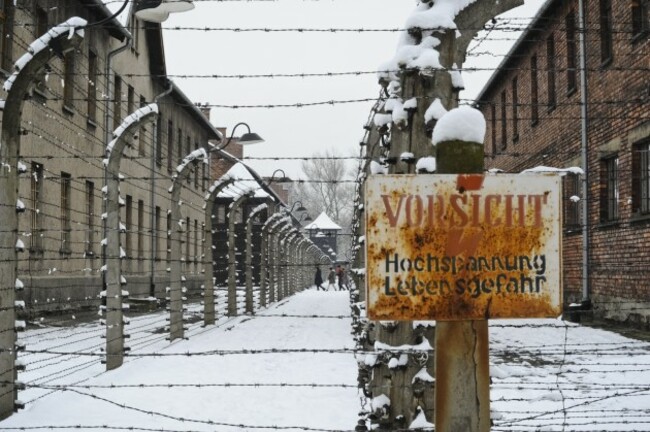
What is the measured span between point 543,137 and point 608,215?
495 cm

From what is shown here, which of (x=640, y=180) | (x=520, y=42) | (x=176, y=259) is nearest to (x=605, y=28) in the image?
(x=640, y=180)

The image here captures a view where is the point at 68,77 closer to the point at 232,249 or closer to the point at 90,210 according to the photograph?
the point at 90,210

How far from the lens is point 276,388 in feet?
27.7

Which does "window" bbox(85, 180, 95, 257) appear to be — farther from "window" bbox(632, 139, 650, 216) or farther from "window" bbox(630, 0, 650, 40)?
"window" bbox(630, 0, 650, 40)

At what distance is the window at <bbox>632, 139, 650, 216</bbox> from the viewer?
49.7 feet

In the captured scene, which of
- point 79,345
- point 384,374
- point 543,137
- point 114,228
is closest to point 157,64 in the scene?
point 543,137

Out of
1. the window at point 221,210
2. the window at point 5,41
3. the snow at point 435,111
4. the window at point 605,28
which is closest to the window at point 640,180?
the window at point 605,28

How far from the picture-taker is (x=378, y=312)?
8.98 ft

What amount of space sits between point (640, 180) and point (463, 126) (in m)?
13.5

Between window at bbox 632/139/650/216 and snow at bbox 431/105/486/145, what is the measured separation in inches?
518

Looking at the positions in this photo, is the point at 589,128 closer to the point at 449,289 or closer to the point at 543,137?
the point at 543,137

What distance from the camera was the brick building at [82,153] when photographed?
54.8 feet

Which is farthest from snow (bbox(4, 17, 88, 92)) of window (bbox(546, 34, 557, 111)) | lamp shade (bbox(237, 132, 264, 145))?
window (bbox(546, 34, 557, 111))

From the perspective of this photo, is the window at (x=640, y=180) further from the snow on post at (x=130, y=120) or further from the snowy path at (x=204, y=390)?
the snow on post at (x=130, y=120)
